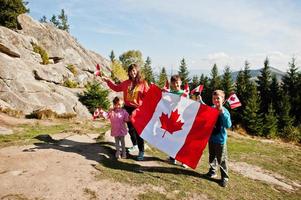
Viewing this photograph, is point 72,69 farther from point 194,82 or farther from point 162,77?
point 162,77

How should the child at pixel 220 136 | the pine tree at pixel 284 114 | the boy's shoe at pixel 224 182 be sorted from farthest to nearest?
1. the pine tree at pixel 284 114
2. the boy's shoe at pixel 224 182
3. the child at pixel 220 136

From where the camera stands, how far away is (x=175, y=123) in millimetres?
6977

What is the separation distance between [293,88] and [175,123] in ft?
144

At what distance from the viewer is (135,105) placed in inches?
293

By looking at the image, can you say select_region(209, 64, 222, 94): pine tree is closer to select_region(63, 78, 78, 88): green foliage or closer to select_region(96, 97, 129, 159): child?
select_region(63, 78, 78, 88): green foliage

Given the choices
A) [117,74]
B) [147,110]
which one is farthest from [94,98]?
[117,74]

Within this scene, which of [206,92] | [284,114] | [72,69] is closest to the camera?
[72,69]

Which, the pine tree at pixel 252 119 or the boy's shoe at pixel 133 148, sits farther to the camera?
the pine tree at pixel 252 119

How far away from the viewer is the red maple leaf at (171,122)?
6941 millimetres

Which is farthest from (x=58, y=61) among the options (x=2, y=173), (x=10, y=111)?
(x=2, y=173)

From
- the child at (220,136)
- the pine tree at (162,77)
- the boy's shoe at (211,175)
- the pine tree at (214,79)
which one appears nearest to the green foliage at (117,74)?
the pine tree at (214,79)

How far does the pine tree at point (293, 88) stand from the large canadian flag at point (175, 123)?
1605 inches

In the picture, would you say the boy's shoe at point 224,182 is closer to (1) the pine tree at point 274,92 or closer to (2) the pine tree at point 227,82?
(1) the pine tree at point 274,92

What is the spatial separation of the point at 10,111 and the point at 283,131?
33409 mm
